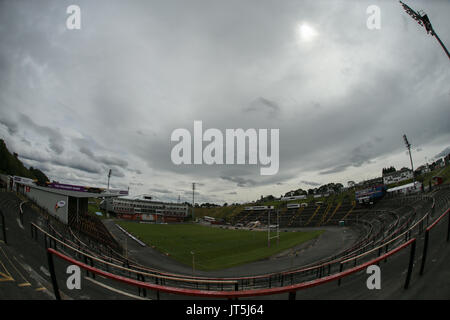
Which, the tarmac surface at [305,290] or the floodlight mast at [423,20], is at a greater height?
the floodlight mast at [423,20]

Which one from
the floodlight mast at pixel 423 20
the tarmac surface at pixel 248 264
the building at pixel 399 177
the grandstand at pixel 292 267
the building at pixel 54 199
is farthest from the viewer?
the building at pixel 399 177

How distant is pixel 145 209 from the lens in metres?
94.2

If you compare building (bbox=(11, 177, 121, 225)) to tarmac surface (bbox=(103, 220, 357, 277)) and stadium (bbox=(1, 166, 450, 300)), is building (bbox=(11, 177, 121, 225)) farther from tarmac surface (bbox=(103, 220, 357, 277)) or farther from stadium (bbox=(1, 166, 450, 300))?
tarmac surface (bbox=(103, 220, 357, 277))

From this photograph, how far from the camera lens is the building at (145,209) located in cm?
8800

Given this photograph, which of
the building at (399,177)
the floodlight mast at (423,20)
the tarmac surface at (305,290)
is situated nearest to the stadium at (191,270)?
the tarmac surface at (305,290)

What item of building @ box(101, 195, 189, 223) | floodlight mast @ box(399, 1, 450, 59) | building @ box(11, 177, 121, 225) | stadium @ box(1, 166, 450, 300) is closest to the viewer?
stadium @ box(1, 166, 450, 300)

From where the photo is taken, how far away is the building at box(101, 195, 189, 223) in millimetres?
88000

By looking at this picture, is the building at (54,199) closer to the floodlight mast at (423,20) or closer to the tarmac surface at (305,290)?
the tarmac surface at (305,290)

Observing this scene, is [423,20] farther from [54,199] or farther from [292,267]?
[54,199]

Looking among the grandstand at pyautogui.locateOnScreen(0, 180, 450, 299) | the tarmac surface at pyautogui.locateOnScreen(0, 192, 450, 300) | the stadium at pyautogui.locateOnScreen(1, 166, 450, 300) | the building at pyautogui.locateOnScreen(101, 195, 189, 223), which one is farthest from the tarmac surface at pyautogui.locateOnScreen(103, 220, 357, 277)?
the building at pyautogui.locateOnScreen(101, 195, 189, 223)

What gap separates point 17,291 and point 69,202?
27.2m

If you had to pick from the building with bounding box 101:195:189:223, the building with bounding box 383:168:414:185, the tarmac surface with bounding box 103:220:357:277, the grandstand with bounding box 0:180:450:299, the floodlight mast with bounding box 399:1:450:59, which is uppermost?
the floodlight mast with bounding box 399:1:450:59

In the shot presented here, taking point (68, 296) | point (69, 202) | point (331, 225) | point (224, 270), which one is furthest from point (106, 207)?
point (68, 296)
